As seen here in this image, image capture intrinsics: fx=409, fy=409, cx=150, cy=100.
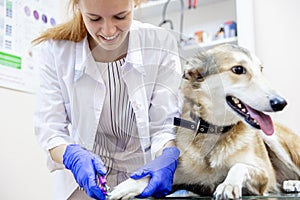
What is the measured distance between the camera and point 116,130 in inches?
41.9

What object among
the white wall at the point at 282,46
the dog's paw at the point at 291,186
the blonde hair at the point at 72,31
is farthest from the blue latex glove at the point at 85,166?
the white wall at the point at 282,46

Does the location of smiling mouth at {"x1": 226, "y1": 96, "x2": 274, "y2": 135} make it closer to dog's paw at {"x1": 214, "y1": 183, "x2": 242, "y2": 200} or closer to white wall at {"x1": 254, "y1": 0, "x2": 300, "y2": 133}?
dog's paw at {"x1": 214, "y1": 183, "x2": 242, "y2": 200}

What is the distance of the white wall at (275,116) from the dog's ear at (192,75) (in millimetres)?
1139

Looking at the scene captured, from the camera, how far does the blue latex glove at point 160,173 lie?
91 centimetres

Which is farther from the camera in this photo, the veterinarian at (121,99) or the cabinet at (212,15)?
the cabinet at (212,15)

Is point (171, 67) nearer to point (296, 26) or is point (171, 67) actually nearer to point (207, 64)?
point (207, 64)

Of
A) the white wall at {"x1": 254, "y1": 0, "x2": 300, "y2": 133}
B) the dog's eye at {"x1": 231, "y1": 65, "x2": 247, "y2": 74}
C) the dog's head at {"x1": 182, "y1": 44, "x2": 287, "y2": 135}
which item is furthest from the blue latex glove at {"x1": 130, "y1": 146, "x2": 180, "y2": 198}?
the white wall at {"x1": 254, "y1": 0, "x2": 300, "y2": 133}

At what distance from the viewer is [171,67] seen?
994 mm

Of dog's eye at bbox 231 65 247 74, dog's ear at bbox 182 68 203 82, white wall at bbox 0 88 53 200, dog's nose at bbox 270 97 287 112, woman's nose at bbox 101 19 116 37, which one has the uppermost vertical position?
woman's nose at bbox 101 19 116 37

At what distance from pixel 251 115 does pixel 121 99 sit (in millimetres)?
337

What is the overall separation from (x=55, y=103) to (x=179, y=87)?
41cm

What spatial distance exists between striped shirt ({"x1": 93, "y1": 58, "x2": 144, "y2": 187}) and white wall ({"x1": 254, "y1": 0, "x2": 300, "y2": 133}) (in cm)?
115

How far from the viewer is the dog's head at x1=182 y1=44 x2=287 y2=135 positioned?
A: 922 millimetres

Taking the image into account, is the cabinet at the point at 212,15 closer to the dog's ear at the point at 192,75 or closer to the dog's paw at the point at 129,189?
the dog's ear at the point at 192,75
